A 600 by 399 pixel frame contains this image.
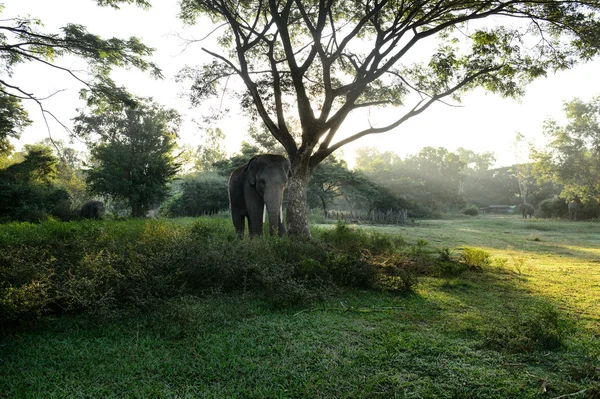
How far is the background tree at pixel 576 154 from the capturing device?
28.2m

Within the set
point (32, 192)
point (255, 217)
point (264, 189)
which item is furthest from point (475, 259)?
point (32, 192)

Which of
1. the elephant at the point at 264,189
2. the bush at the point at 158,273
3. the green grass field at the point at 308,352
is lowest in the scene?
the green grass field at the point at 308,352

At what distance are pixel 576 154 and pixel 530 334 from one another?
111 ft

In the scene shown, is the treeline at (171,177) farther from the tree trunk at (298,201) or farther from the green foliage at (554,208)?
the tree trunk at (298,201)

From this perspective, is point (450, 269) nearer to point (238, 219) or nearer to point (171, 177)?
point (238, 219)

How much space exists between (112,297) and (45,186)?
21.3 metres

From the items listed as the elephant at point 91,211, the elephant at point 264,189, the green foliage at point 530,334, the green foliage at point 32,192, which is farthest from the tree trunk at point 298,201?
the elephant at point 91,211

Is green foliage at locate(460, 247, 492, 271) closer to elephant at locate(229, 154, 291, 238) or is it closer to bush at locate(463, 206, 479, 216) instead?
elephant at locate(229, 154, 291, 238)

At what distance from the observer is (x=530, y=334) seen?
3.21m

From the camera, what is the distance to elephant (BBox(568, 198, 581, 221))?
3198 centimetres

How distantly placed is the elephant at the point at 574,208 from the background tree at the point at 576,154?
1.04 meters

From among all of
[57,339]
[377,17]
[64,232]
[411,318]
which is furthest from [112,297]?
[377,17]

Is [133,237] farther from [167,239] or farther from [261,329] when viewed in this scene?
[261,329]

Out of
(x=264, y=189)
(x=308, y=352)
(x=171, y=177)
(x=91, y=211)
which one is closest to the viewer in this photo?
(x=308, y=352)
